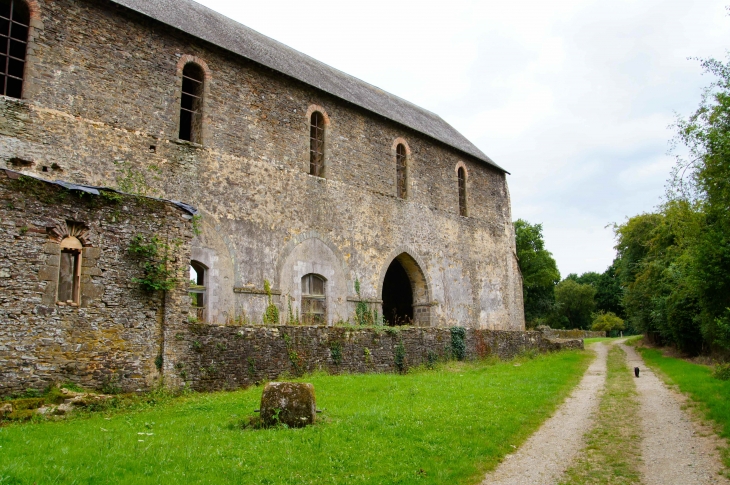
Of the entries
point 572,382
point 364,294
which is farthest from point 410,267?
point 572,382

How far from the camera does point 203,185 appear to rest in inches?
616

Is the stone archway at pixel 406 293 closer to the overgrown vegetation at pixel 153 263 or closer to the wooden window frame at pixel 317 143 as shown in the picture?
the wooden window frame at pixel 317 143

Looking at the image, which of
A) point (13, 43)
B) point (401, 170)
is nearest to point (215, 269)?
point (13, 43)

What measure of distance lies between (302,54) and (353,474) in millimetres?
20949

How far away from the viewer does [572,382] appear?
50.1 ft

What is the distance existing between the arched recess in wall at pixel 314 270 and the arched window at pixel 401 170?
15.6ft

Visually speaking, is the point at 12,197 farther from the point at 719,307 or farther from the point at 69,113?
the point at 719,307

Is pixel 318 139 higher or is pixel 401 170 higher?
pixel 318 139

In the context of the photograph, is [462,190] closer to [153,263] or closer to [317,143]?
[317,143]

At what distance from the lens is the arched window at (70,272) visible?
9.76 metres

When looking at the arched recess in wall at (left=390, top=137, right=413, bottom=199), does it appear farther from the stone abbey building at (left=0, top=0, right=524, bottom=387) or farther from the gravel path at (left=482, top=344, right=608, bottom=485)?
the gravel path at (left=482, top=344, right=608, bottom=485)

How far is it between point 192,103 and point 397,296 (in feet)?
41.0

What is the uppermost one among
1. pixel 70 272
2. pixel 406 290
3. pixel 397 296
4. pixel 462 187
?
pixel 462 187

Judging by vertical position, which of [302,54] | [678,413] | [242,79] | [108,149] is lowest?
[678,413]
